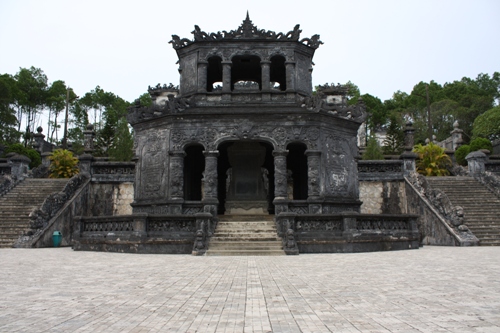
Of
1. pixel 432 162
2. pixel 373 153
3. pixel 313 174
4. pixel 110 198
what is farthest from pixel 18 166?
pixel 373 153

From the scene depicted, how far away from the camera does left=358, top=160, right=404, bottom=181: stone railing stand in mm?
22625

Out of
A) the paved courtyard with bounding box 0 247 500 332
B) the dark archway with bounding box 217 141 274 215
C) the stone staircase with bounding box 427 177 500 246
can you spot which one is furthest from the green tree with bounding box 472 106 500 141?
the paved courtyard with bounding box 0 247 500 332

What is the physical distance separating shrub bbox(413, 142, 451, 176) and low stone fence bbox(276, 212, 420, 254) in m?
13.8

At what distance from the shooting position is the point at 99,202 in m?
22.5

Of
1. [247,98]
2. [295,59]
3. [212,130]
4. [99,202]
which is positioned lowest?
[99,202]

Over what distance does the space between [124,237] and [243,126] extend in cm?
706

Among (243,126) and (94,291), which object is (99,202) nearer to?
(243,126)

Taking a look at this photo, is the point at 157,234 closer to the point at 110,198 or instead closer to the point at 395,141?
the point at 110,198

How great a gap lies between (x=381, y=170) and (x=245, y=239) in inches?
435

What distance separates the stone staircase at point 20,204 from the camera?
18.3 meters

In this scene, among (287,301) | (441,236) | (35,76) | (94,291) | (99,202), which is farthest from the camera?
(35,76)

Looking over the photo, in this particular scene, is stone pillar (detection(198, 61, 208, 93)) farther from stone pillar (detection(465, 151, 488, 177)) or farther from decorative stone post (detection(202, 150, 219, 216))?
stone pillar (detection(465, 151, 488, 177))

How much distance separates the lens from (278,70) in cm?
2364

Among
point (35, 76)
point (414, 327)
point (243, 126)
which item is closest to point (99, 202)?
point (243, 126)
